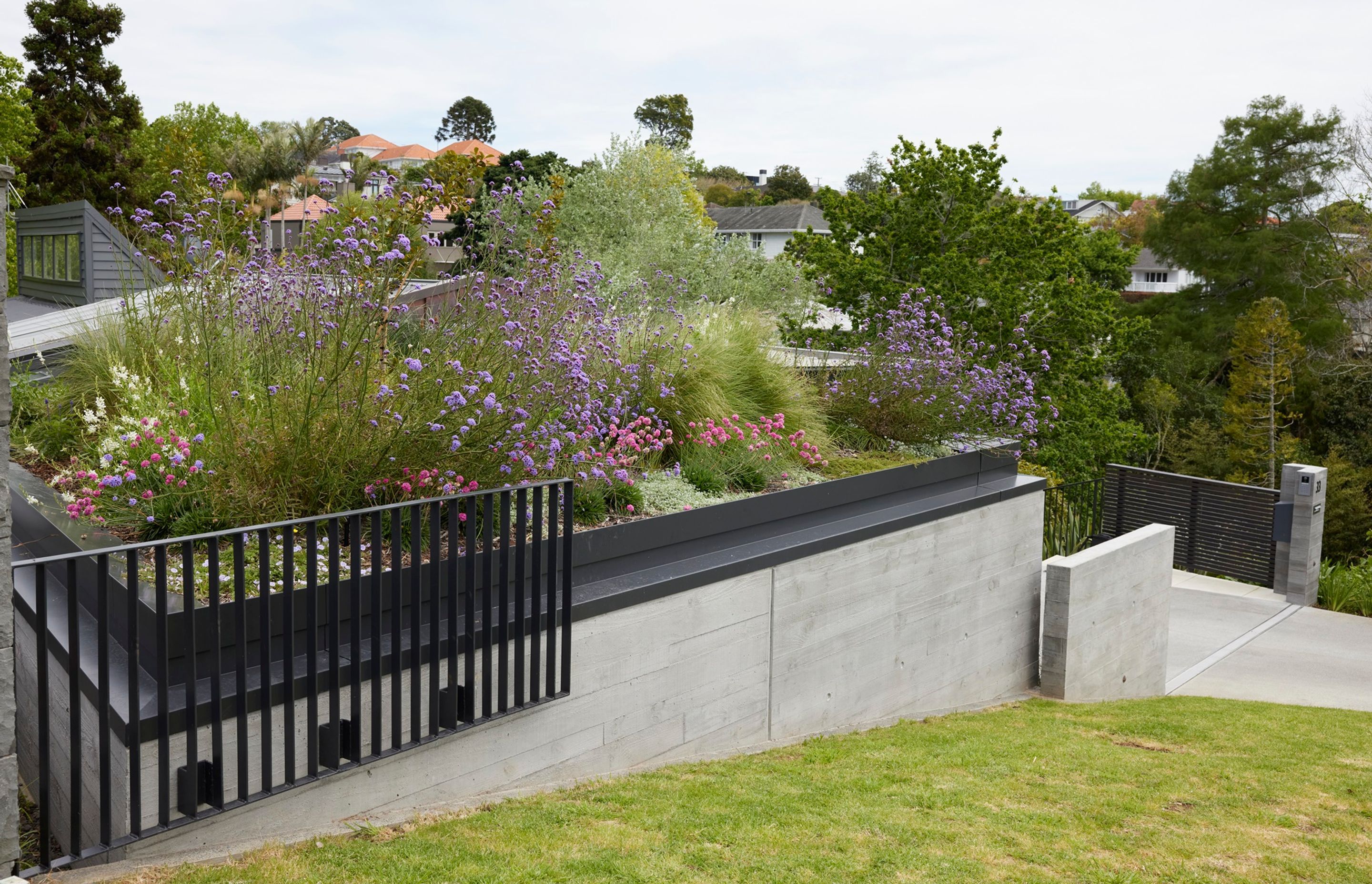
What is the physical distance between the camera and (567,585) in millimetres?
4199

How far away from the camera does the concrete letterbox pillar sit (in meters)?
12.3

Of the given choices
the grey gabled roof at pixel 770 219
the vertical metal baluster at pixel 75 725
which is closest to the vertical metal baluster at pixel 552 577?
the vertical metal baluster at pixel 75 725

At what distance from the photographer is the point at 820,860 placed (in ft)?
11.2

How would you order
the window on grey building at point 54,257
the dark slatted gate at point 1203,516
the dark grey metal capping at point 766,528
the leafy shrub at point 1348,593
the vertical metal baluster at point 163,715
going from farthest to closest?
the window on grey building at point 54,257 → the dark slatted gate at point 1203,516 → the leafy shrub at point 1348,593 → the dark grey metal capping at point 766,528 → the vertical metal baluster at point 163,715

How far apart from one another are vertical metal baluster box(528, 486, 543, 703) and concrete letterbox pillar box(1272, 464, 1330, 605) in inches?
452

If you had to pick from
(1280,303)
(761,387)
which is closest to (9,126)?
(761,387)

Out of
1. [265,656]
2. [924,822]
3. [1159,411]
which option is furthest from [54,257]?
[1159,411]

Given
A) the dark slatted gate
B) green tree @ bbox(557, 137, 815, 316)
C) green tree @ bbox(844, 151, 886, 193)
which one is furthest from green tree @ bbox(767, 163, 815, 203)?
the dark slatted gate

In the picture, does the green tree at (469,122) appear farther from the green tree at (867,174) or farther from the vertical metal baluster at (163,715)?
the vertical metal baluster at (163,715)

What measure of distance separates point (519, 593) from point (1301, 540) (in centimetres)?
1173

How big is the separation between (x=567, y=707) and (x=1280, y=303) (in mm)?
30850

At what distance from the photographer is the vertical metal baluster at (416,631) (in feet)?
11.8

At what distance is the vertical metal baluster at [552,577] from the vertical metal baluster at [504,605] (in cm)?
17

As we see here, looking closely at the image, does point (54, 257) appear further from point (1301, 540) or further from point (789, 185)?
point (789, 185)
